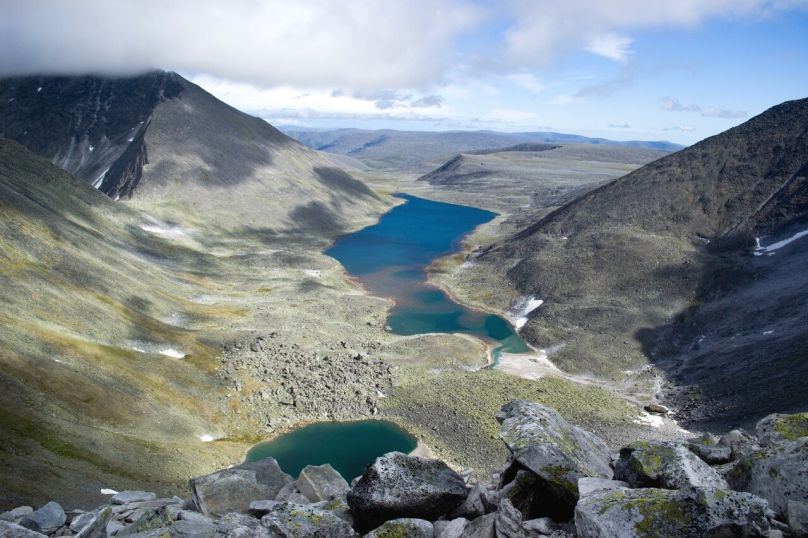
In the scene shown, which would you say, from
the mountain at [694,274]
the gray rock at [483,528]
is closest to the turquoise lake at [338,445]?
the mountain at [694,274]

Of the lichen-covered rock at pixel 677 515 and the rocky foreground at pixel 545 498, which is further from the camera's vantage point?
the rocky foreground at pixel 545 498

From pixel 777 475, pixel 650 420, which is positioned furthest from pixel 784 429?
pixel 650 420

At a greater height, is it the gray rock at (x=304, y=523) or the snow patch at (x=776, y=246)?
the snow patch at (x=776, y=246)

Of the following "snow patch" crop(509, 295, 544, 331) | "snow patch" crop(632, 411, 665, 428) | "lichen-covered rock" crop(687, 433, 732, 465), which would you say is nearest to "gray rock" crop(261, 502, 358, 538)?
"lichen-covered rock" crop(687, 433, 732, 465)

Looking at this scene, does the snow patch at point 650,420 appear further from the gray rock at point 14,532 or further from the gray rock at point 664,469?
the gray rock at point 14,532

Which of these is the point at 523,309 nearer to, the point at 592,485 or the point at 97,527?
the point at 592,485

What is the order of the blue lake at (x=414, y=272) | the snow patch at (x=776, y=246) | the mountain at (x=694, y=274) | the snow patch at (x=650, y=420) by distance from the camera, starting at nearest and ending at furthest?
the snow patch at (x=650, y=420) → the mountain at (x=694, y=274) → the blue lake at (x=414, y=272) → the snow patch at (x=776, y=246)

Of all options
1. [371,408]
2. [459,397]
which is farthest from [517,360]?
[371,408]

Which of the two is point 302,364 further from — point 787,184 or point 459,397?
point 787,184
